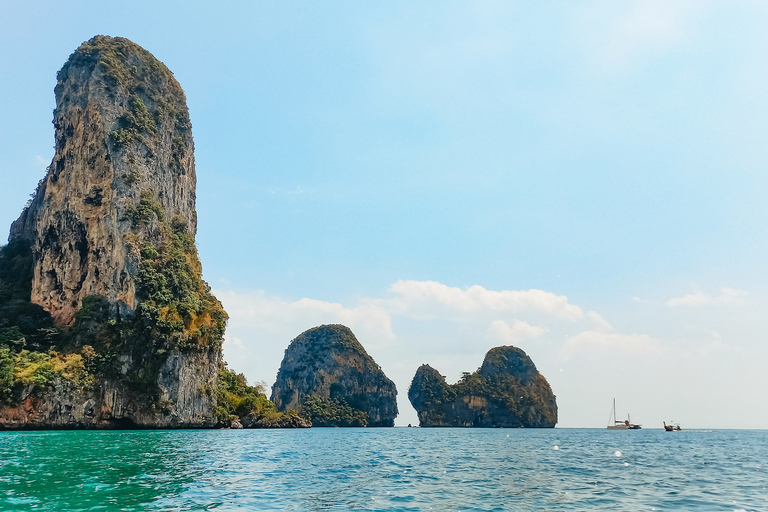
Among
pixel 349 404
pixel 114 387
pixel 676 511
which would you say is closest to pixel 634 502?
pixel 676 511

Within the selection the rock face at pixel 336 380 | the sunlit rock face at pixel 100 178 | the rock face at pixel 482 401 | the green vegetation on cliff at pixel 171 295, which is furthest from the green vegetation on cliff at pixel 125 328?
the rock face at pixel 482 401

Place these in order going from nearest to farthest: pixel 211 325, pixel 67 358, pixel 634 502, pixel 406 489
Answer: pixel 634 502 → pixel 406 489 → pixel 67 358 → pixel 211 325

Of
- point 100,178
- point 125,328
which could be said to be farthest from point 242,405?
point 100,178

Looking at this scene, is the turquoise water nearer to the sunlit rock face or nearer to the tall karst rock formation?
the tall karst rock formation

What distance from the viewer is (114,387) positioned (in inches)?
2469

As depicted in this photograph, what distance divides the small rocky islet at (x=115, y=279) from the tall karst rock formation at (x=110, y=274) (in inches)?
7.2

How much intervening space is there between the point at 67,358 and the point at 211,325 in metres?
18.4

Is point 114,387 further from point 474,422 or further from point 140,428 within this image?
point 474,422

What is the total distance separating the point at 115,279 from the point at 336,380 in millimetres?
119334

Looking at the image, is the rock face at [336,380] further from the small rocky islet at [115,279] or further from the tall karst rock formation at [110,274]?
the tall karst rock formation at [110,274]

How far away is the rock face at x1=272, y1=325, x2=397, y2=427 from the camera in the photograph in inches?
6895

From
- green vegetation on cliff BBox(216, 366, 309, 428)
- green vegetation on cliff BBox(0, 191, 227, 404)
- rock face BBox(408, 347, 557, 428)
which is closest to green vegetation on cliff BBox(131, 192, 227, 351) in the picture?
green vegetation on cliff BBox(0, 191, 227, 404)

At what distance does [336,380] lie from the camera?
179000 millimetres

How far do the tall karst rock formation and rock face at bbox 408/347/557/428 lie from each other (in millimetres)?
116538
